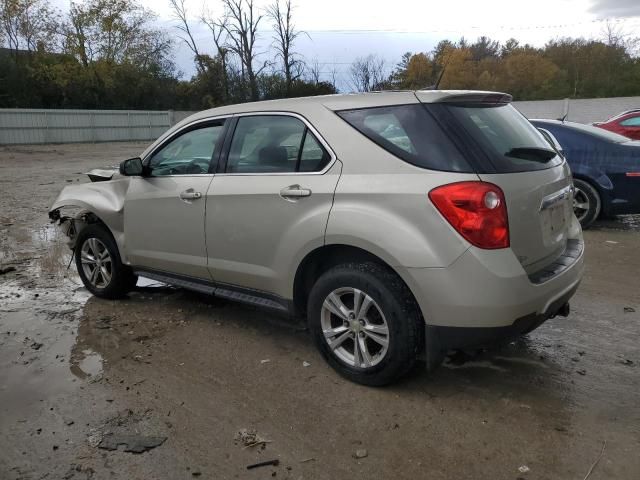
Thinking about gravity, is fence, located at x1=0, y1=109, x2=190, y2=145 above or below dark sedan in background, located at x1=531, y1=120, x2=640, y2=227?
above

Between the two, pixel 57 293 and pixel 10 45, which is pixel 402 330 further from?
pixel 10 45

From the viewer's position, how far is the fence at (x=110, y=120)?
29312 mm

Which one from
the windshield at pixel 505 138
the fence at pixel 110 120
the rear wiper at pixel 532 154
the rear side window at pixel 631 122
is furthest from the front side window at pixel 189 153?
the fence at pixel 110 120

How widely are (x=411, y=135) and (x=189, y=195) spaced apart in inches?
72.9

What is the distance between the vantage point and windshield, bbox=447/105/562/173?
10.2ft

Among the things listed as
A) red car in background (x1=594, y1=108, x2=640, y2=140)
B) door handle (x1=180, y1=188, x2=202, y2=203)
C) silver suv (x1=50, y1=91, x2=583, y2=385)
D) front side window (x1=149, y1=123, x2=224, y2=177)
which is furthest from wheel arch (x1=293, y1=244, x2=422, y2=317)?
red car in background (x1=594, y1=108, x2=640, y2=140)

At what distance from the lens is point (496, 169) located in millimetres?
3008

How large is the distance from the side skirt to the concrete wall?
26.7 m

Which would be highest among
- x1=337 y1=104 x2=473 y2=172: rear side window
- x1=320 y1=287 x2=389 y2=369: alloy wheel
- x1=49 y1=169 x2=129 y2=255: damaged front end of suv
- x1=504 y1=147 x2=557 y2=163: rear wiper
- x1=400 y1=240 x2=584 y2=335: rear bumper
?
x1=337 y1=104 x2=473 y2=172: rear side window

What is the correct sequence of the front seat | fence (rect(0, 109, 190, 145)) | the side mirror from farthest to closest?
fence (rect(0, 109, 190, 145)), the side mirror, the front seat

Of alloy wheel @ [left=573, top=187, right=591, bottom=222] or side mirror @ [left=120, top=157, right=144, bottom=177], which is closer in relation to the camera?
side mirror @ [left=120, top=157, right=144, bottom=177]

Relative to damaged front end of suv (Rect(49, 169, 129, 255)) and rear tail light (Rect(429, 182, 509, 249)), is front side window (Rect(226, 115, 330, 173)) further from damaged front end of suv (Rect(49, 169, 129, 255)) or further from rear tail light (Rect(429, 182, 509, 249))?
damaged front end of suv (Rect(49, 169, 129, 255))

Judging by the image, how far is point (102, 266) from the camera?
5.17 m

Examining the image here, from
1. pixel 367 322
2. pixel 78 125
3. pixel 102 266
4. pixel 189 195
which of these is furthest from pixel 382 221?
pixel 78 125
